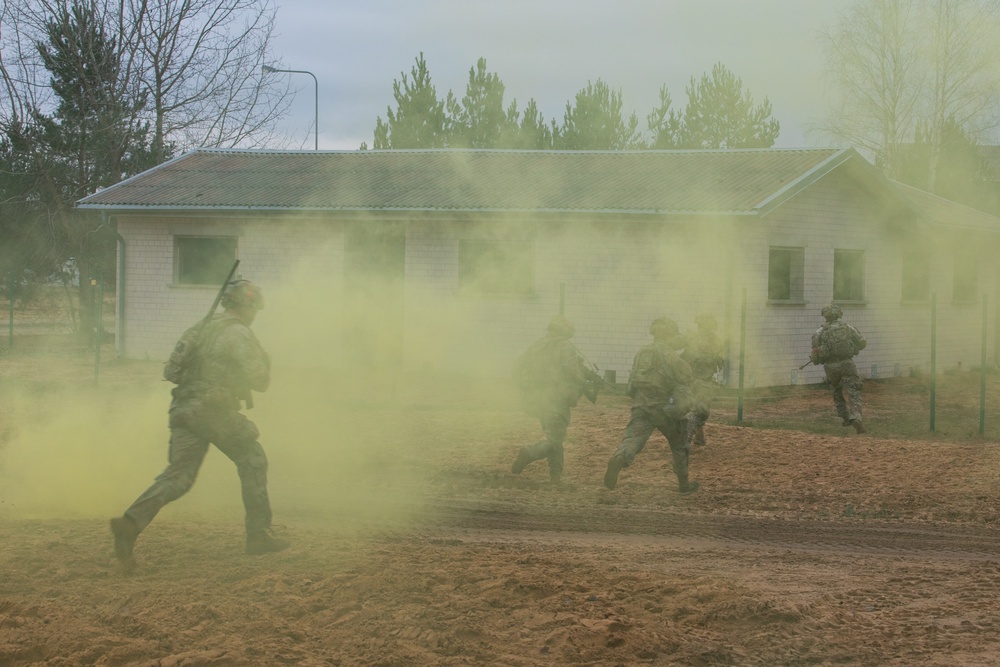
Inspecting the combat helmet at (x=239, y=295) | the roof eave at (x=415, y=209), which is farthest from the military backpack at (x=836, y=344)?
the combat helmet at (x=239, y=295)

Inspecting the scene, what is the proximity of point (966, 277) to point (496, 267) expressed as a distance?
1199 centimetres

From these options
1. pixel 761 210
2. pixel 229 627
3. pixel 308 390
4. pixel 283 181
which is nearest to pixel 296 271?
pixel 283 181

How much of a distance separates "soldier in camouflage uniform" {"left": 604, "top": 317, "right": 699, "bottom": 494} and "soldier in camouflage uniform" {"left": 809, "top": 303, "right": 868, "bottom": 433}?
4.80 m

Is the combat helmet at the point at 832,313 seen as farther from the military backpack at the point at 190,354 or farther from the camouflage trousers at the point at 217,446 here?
the military backpack at the point at 190,354

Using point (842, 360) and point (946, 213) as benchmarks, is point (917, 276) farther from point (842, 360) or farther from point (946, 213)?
point (842, 360)

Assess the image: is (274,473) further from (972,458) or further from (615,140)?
(615,140)

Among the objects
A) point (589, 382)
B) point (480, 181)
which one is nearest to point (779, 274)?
point (480, 181)

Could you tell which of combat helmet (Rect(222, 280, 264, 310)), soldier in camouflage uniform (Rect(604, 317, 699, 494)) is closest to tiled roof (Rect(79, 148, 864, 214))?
soldier in camouflage uniform (Rect(604, 317, 699, 494))

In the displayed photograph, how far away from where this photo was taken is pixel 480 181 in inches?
859

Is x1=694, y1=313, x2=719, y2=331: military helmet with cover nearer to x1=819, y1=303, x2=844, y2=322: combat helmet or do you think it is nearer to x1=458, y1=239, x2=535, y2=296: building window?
x1=819, y1=303, x2=844, y2=322: combat helmet

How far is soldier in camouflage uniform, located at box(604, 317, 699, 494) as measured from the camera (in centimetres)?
1002

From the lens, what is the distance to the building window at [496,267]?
20156mm

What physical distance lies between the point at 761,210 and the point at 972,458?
673cm

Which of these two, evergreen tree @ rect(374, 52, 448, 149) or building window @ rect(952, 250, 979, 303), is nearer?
building window @ rect(952, 250, 979, 303)
